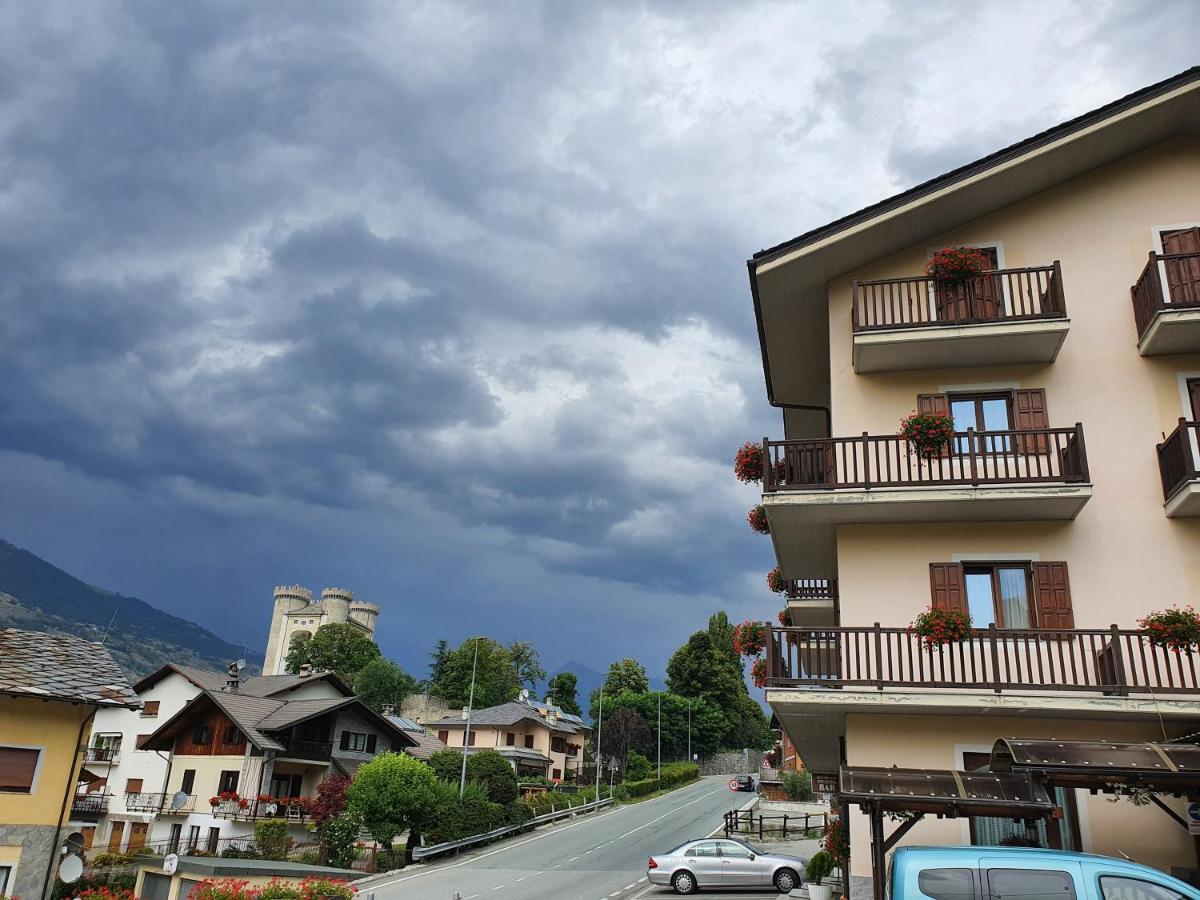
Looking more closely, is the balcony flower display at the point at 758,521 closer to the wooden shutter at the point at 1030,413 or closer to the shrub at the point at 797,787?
the wooden shutter at the point at 1030,413

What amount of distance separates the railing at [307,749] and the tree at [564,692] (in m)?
66.9

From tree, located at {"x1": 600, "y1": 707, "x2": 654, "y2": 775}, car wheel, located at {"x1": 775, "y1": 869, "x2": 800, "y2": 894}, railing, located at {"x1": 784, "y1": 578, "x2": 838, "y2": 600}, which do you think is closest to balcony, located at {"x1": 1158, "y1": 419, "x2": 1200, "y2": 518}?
railing, located at {"x1": 784, "y1": 578, "x2": 838, "y2": 600}

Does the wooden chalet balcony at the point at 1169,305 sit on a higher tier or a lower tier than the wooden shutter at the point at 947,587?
higher

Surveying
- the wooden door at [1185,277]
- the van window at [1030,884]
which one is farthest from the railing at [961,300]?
the van window at [1030,884]

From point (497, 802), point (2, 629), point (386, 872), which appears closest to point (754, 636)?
point (2, 629)

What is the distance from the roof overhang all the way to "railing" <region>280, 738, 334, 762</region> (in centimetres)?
3638

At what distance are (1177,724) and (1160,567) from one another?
284 cm

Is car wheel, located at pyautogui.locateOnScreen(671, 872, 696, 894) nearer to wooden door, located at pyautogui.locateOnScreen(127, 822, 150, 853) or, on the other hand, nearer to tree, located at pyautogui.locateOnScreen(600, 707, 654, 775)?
wooden door, located at pyautogui.locateOnScreen(127, 822, 150, 853)

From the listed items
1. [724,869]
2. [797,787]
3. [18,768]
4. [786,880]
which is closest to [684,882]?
[724,869]

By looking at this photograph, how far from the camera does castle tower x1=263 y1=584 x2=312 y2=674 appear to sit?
157625mm

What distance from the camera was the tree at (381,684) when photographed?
103062mm

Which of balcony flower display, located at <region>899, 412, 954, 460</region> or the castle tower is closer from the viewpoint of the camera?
balcony flower display, located at <region>899, 412, 954, 460</region>

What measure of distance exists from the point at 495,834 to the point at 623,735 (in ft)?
129

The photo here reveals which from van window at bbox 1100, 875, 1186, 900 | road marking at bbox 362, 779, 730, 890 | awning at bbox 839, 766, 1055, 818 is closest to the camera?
van window at bbox 1100, 875, 1186, 900
